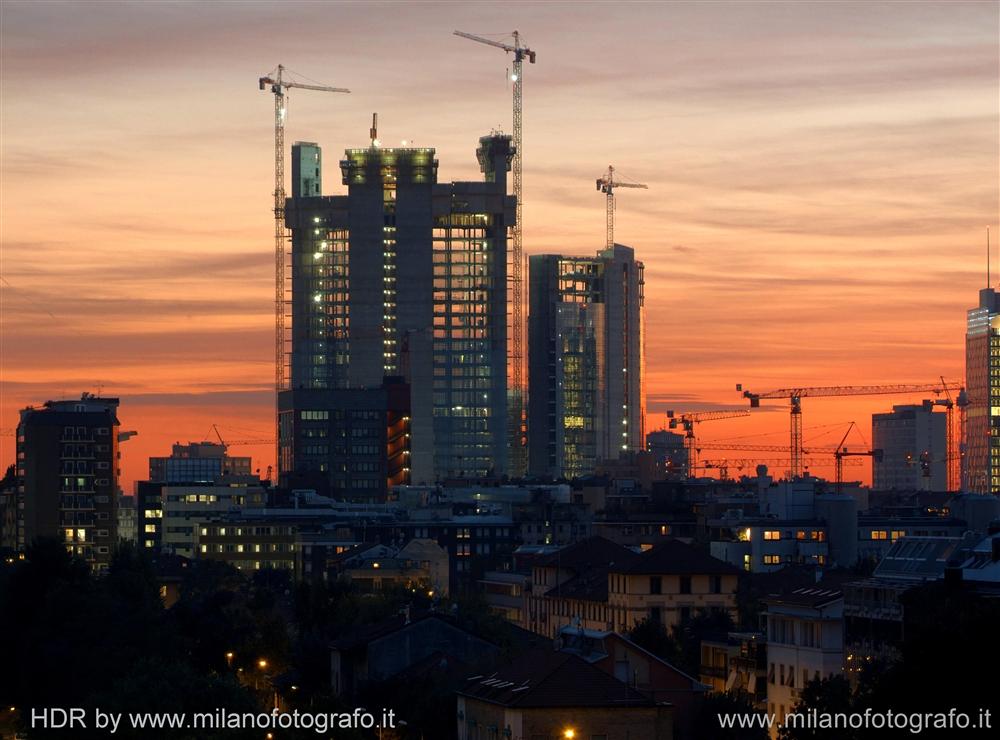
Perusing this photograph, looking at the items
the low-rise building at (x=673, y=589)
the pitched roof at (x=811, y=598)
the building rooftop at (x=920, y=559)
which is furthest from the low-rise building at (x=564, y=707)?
the low-rise building at (x=673, y=589)

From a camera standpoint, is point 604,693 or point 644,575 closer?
point 604,693

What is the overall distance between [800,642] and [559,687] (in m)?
39.2

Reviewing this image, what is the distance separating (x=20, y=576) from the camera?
584ft

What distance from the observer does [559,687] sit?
357ft

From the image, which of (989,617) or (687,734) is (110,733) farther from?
(989,617)

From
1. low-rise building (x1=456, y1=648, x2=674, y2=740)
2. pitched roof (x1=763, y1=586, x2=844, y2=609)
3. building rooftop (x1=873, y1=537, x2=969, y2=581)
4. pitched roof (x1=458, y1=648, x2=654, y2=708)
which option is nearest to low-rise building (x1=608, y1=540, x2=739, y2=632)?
building rooftop (x1=873, y1=537, x2=969, y2=581)

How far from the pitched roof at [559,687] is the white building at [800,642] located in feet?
96.4

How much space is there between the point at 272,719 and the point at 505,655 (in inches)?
548

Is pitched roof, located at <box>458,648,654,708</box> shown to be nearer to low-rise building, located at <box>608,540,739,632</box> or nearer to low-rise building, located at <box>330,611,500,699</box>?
low-rise building, located at <box>330,611,500,699</box>

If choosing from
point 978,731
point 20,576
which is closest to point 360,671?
point 20,576

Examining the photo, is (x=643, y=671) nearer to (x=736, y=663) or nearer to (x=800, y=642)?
(x=800, y=642)

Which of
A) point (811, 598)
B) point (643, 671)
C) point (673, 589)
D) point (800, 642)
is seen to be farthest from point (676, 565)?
point (643, 671)

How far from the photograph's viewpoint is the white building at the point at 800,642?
A: 141625 millimetres

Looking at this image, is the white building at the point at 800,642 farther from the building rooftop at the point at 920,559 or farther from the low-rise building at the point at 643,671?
the low-rise building at the point at 643,671
